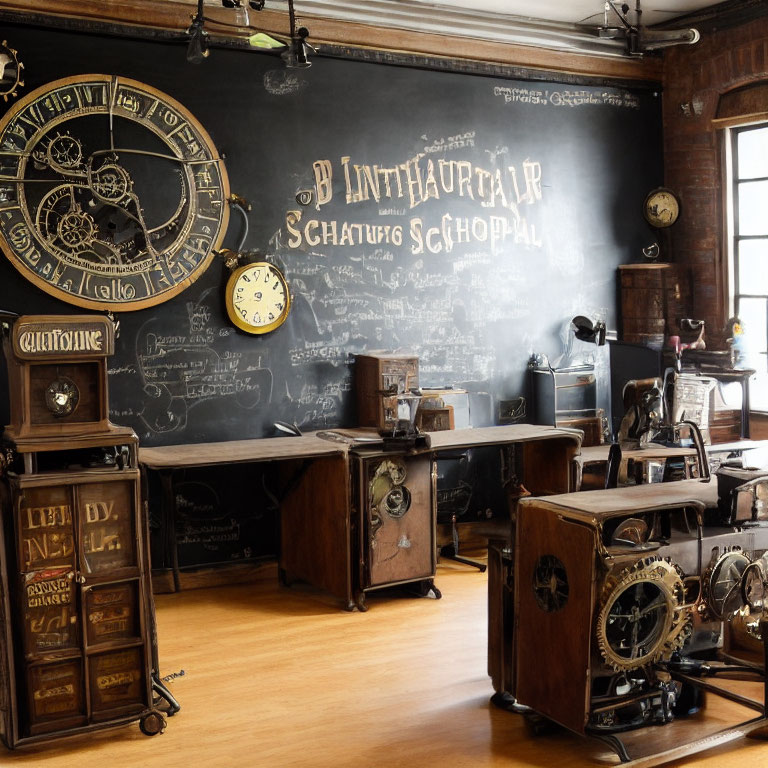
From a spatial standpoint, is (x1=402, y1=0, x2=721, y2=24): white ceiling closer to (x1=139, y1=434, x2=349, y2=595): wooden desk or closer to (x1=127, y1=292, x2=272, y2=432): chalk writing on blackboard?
(x1=127, y1=292, x2=272, y2=432): chalk writing on blackboard

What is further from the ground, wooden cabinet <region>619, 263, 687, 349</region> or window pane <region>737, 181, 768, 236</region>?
window pane <region>737, 181, 768, 236</region>

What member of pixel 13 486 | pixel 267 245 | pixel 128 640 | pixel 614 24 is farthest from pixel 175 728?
pixel 614 24

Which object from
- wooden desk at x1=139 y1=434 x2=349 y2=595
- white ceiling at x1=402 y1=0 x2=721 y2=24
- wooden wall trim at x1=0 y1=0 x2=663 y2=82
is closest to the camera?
wooden desk at x1=139 y1=434 x2=349 y2=595

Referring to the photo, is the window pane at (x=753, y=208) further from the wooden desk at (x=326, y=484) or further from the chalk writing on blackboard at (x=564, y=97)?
the wooden desk at (x=326, y=484)

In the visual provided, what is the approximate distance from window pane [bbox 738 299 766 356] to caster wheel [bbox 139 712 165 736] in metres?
4.87

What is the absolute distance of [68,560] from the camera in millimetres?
3977

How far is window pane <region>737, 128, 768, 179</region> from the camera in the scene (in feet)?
23.3

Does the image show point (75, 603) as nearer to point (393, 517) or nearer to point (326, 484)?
point (326, 484)

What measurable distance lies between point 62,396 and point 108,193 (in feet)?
6.65

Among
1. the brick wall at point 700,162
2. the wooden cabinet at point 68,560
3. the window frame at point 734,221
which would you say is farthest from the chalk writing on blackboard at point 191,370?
the window frame at point 734,221

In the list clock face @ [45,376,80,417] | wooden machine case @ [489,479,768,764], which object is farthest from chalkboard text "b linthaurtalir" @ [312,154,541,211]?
wooden machine case @ [489,479,768,764]

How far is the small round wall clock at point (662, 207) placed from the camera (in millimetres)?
7520

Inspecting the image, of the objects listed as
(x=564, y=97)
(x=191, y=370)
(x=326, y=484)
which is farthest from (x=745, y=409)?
(x=191, y=370)

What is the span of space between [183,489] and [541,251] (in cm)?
305
